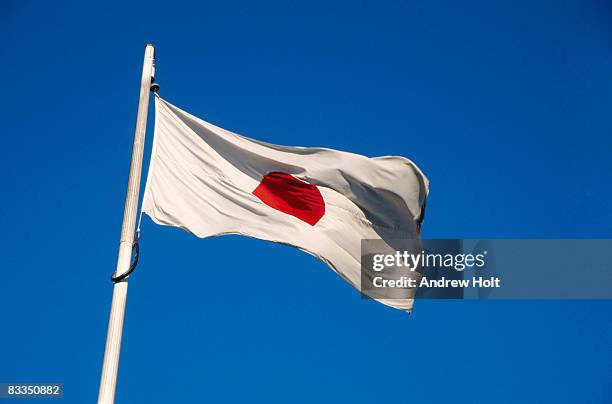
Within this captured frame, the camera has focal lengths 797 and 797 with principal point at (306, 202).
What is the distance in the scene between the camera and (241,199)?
10992 mm

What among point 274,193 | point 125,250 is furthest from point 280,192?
point 125,250

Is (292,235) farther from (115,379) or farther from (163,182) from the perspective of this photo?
(115,379)

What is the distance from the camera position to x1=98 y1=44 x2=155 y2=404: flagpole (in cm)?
759

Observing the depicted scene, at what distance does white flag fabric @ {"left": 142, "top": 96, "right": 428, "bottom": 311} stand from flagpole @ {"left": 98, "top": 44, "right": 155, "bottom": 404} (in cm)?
46

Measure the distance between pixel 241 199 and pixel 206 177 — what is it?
579mm

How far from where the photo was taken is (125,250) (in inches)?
328

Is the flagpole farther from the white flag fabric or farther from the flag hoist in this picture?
the white flag fabric

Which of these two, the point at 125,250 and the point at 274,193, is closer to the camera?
the point at 125,250

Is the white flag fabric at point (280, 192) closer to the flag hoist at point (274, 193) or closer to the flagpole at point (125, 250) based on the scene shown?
the flag hoist at point (274, 193)

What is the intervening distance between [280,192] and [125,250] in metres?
3.67

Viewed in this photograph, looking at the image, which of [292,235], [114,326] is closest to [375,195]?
[292,235]

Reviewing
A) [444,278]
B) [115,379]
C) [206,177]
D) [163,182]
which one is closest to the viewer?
[115,379]

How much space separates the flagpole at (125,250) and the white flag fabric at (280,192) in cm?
46

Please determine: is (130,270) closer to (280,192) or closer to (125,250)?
(125,250)
